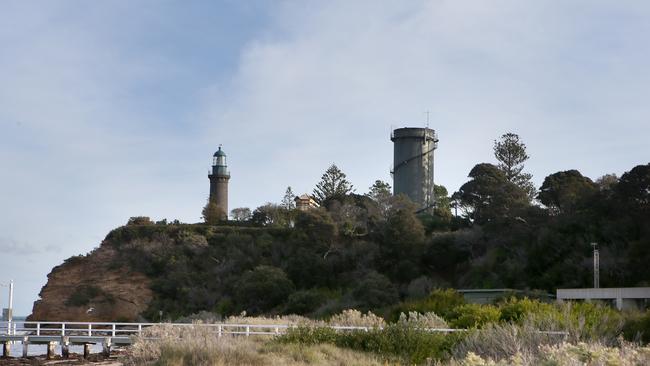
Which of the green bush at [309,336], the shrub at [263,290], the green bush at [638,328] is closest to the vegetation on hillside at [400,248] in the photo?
the shrub at [263,290]

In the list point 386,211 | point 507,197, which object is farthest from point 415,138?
point 507,197

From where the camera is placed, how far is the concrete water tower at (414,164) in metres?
79.9

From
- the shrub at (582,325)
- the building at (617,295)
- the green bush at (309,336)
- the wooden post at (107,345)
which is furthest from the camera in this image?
the building at (617,295)

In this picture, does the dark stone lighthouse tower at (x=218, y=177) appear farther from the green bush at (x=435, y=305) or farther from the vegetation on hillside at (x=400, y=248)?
the green bush at (x=435, y=305)

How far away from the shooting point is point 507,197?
59375 millimetres

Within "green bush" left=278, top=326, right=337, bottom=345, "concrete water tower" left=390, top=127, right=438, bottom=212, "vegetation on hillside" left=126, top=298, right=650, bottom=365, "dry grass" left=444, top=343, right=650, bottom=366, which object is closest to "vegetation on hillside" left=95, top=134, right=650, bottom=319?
"concrete water tower" left=390, top=127, right=438, bottom=212

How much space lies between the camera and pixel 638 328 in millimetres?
23359

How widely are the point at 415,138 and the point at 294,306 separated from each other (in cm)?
3132

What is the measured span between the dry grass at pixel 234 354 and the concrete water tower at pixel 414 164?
195 feet

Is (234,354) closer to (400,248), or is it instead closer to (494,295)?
(494,295)

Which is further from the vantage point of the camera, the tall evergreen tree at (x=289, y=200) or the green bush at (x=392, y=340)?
the tall evergreen tree at (x=289, y=200)

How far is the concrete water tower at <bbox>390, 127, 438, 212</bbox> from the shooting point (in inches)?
3145

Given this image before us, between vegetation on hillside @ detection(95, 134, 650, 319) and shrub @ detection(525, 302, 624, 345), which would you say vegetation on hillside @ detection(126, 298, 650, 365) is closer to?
shrub @ detection(525, 302, 624, 345)

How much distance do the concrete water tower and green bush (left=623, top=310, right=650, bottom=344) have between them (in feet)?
180
